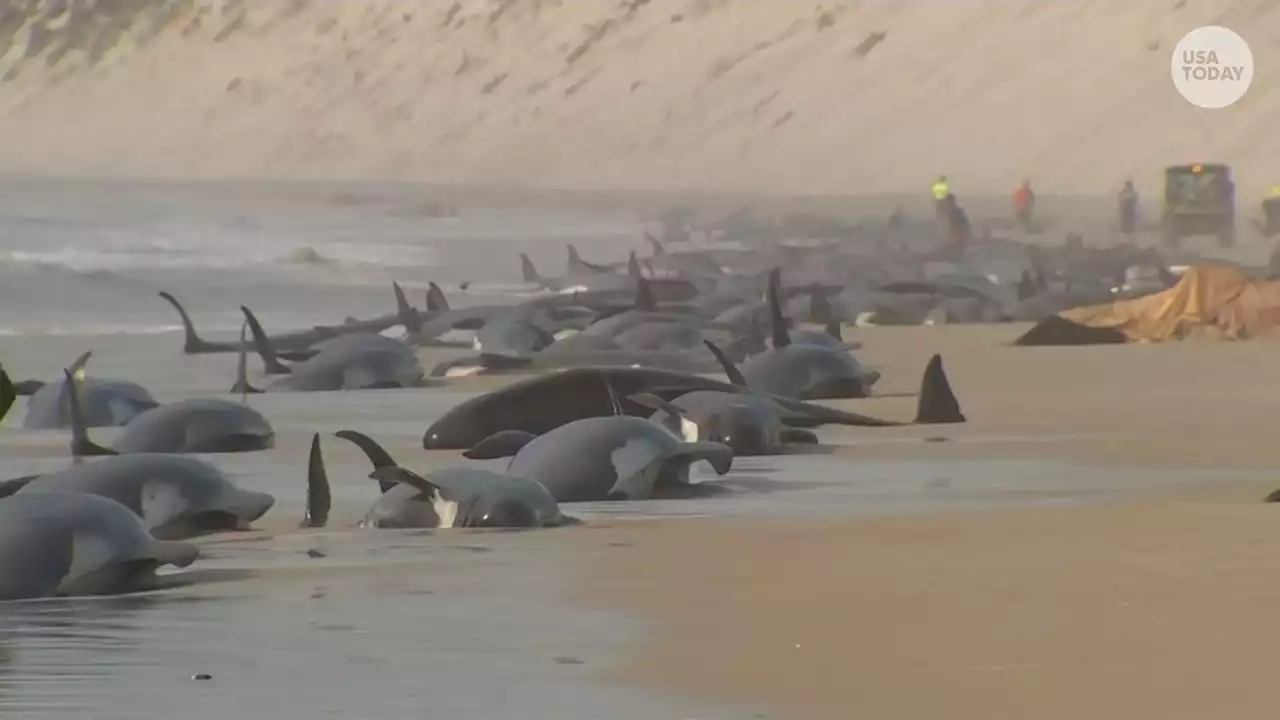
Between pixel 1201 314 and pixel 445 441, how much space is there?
6.92 m

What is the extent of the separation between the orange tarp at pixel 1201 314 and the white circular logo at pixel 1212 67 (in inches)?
910

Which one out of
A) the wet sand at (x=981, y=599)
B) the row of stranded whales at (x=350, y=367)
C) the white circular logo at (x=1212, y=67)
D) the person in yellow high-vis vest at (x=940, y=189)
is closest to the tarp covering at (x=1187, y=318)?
the row of stranded whales at (x=350, y=367)

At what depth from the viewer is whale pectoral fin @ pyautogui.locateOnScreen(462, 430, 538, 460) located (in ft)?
25.4

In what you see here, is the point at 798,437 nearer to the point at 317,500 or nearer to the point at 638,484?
the point at 638,484

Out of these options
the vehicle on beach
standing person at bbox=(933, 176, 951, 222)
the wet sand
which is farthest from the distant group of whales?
standing person at bbox=(933, 176, 951, 222)

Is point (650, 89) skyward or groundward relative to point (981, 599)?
skyward

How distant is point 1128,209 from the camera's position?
3108 centimetres

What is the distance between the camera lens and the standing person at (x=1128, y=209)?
30.6 metres

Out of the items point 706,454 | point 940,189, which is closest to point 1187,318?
point 706,454

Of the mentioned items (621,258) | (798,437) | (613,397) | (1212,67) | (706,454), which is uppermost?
(1212,67)

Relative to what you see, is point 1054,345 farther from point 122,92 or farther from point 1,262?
point 122,92

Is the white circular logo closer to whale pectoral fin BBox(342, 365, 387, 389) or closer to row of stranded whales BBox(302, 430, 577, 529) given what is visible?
whale pectoral fin BBox(342, 365, 387, 389)

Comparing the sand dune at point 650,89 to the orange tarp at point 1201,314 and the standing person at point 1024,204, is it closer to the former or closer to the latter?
the standing person at point 1024,204

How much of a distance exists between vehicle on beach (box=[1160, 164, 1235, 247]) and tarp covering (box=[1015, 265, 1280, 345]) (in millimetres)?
12675
